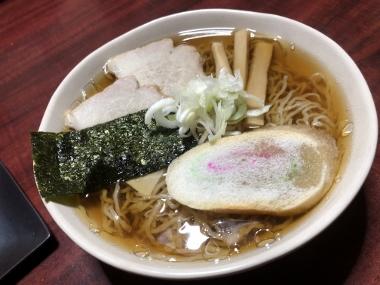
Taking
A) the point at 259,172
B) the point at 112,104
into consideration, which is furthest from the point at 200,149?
the point at 112,104

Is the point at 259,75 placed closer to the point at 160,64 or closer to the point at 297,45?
the point at 297,45

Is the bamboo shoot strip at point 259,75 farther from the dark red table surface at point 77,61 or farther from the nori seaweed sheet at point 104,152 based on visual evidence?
the dark red table surface at point 77,61

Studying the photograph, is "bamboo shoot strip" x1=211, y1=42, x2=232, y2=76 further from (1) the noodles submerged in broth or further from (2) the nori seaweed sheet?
(2) the nori seaweed sheet

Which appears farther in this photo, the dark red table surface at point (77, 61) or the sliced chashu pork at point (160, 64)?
the sliced chashu pork at point (160, 64)

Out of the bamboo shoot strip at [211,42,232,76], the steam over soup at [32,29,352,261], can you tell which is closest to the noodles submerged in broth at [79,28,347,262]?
the steam over soup at [32,29,352,261]

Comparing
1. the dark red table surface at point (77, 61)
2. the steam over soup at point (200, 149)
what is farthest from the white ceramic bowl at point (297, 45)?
the dark red table surface at point (77, 61)
